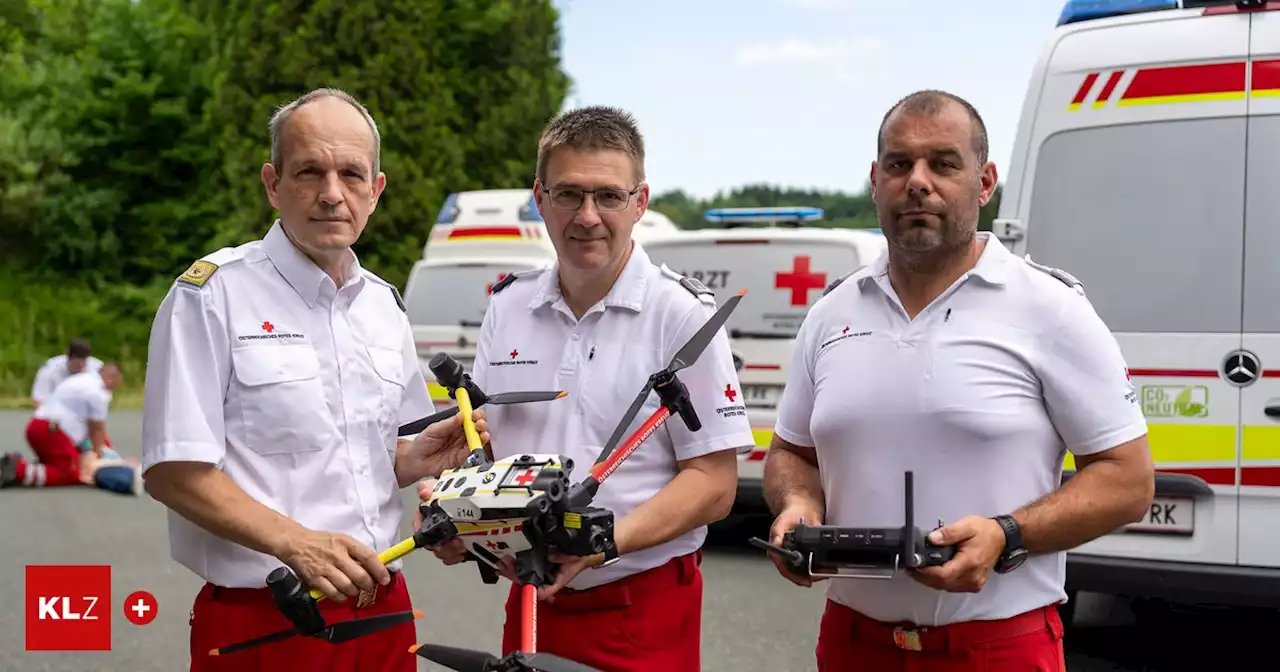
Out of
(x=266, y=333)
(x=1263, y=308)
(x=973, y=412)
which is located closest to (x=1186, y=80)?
(x=1263, y=308)

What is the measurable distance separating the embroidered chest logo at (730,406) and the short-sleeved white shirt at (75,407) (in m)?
12.3

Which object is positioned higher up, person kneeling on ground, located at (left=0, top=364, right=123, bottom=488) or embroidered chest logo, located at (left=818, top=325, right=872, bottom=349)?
embroidered chest logo, located at (left=818, top=325, right=872, bottom=349)

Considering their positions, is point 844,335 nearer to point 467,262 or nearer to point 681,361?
point 681,361

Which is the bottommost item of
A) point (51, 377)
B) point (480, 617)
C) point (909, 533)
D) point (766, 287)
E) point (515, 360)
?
point (480, 617)

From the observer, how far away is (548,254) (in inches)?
549

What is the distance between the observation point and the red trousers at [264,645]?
303 cm

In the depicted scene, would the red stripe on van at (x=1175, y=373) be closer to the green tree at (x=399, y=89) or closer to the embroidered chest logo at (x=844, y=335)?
the embroidered chest logo at (x=844, y=335)

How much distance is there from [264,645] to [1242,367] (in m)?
3.94

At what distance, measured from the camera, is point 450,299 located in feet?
41.1

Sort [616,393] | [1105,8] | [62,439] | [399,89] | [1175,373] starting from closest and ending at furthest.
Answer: [616,393]
[1175,373]
[1105,8]
[62,439]
[399,89]

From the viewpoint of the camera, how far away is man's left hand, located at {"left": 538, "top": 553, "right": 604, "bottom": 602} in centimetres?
255

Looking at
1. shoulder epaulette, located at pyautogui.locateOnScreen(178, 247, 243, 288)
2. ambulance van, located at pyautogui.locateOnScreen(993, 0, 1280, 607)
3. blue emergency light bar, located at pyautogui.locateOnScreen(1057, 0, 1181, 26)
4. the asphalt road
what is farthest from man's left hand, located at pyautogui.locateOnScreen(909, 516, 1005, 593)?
the asphalt road

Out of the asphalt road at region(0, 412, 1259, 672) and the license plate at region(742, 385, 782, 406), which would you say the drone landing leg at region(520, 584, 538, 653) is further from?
the license plate at region(742, 385, 782, 406)

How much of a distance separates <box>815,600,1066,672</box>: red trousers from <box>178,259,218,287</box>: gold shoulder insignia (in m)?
1.57
